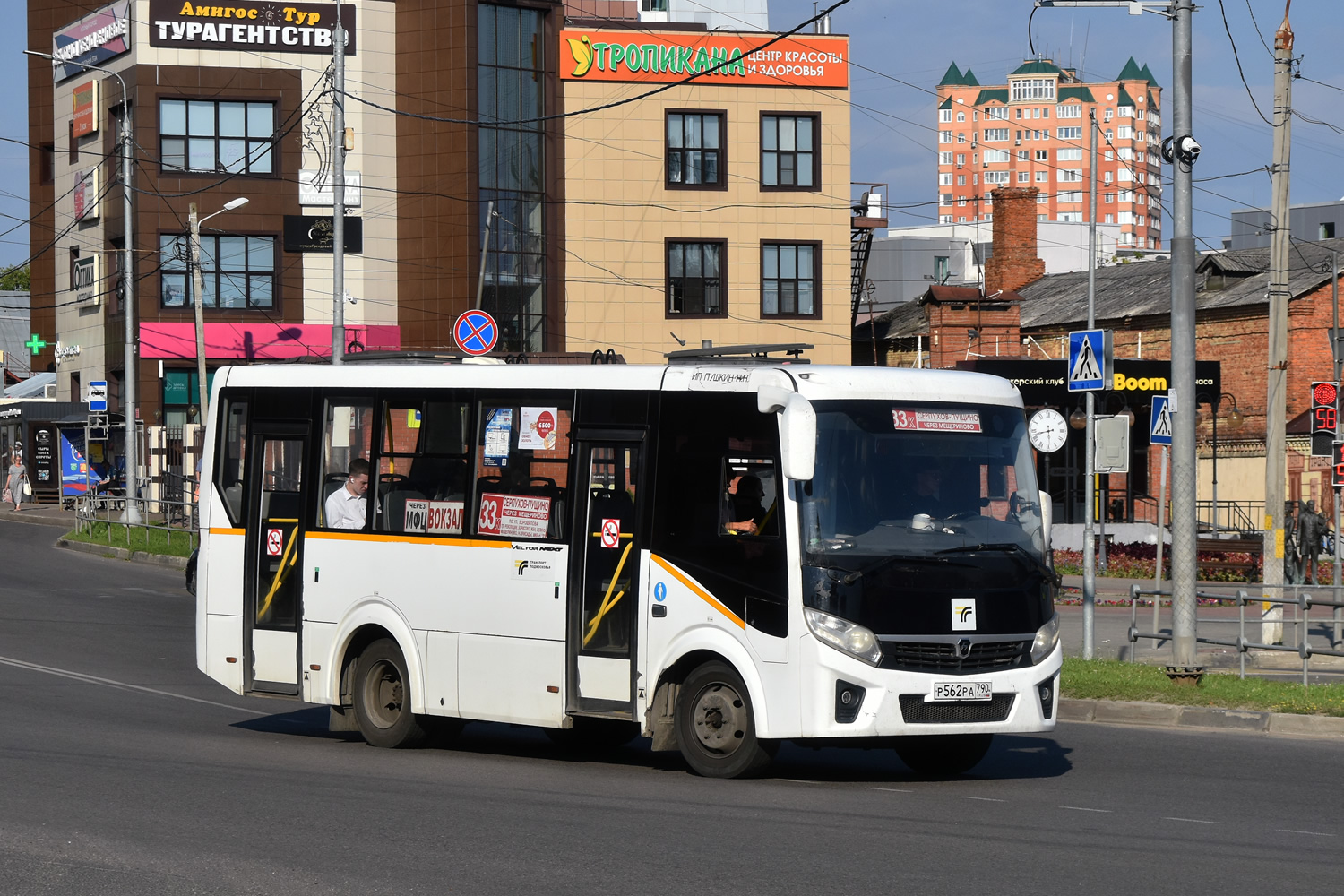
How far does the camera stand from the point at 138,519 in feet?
131

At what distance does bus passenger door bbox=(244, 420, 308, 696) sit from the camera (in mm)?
13055

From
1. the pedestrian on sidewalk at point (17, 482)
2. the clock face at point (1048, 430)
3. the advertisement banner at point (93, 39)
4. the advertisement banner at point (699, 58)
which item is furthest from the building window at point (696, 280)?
the clock face at point (1048, 430)

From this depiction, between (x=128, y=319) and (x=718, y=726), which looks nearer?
(x=718, y=726)

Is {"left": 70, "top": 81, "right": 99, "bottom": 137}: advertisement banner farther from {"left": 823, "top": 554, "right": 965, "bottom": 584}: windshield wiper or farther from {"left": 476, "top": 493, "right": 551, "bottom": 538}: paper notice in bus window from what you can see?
{"left": 823, "top": 554, "right": 965, "bottom": 584}: windshield wiper

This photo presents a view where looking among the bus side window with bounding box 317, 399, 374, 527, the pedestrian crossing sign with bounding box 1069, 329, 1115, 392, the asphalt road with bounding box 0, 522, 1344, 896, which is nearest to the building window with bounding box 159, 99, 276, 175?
the pedestrian crossing sign with bounding box 1069, 329, 1115, 392

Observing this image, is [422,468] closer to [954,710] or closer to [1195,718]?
[954,710]

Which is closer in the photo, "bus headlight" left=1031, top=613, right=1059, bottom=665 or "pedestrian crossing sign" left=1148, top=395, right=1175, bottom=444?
"bus headlight" left=1031, top=613, right=1059, bottom=665

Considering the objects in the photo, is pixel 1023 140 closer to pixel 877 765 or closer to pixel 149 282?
pixel 149 282

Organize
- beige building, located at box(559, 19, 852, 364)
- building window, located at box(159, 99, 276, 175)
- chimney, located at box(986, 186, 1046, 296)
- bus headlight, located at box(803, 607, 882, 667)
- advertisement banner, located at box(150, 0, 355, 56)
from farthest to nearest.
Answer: chimney, located at box(986, 186, 1046, 296) < beige building, located at box(559, 19, 852, 364) < building window, located at box(159, 99, 276, 175) < advertisement banner, located at box(150, 0, 355, 56) < bus headlight, located at box(803, 607, 882, 667)

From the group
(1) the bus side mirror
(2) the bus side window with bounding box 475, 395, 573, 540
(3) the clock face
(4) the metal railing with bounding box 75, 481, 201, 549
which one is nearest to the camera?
(1) the bus side mirror

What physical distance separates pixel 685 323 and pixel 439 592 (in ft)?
124

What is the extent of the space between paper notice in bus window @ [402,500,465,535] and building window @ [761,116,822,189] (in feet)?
126

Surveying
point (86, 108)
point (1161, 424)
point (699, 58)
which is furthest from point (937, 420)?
point (86, 108)

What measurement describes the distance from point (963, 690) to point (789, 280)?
40504 mm
